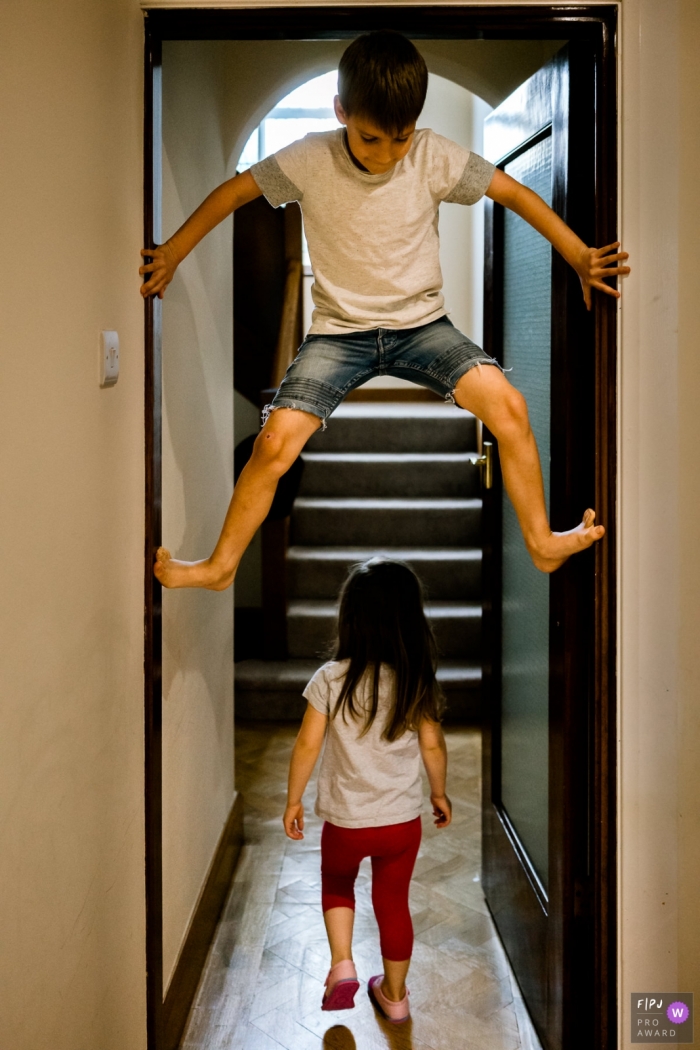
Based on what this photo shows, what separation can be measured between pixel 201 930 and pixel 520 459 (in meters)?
1.57

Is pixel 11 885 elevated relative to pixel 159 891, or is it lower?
elevated

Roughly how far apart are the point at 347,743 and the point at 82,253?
1213 mm

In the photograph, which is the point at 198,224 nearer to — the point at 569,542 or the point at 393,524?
the point at 569,542

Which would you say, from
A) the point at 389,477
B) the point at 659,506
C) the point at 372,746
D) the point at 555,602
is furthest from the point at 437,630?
the point at 659,506

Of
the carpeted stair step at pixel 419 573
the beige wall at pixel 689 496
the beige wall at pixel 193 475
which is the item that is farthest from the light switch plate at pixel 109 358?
the carpeted stair step at pixel 419 573

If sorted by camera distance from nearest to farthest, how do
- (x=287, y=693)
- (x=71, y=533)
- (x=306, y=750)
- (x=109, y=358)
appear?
1. (x=71, y=533)
2. (x=109, y=358)
3. (x=306, y=750)
4. (x=287, y=693)

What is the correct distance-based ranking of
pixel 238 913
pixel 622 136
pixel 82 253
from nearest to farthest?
pixel 82 253
pixel 622 136
pixel 238 913

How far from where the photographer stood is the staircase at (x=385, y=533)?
184 inches

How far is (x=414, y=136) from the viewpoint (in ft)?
6.25

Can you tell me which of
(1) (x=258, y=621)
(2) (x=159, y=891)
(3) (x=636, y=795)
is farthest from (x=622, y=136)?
(1) (x=258, y=621)

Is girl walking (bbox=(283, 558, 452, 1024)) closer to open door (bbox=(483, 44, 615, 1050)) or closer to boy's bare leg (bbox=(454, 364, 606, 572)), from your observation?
open door (bbox=(483, 44, 615, 1050))

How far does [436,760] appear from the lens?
7.66ft

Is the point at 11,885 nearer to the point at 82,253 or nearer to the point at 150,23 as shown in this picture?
the point at 82,253

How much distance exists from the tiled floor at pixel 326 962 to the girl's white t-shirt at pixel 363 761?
513 millimetres
